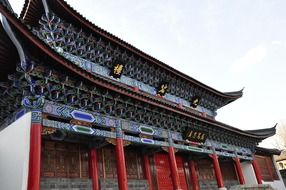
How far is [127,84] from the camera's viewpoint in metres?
11.7

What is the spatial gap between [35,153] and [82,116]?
5.77 feet

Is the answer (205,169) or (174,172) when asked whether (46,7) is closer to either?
(174,172)

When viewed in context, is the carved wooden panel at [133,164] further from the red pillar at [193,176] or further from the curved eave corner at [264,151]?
the curved eave corner at [264,151]

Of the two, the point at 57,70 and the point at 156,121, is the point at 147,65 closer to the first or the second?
the point at 156,121

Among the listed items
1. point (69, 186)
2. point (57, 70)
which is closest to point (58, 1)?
point (57, 70)

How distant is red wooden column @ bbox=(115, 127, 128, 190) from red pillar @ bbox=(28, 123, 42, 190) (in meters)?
2.52

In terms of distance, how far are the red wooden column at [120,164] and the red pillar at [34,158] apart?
2522mm

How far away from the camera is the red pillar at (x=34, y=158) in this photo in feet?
18.0

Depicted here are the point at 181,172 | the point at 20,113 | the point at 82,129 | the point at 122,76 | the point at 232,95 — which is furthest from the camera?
the point at 232,95

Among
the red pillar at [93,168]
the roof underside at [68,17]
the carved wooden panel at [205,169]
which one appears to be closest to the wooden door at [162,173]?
the carved wooden panel at [205,169]

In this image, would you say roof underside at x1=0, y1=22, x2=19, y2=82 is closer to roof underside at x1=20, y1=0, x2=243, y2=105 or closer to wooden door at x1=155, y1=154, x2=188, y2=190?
roof underside at x1=20, y1=0, x2=243, y2=105

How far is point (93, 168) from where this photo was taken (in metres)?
8.27

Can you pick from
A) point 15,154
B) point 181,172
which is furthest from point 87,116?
point 181,172

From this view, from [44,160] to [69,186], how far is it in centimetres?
101
